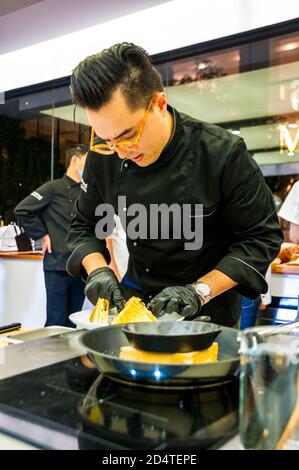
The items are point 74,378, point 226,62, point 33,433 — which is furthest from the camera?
point 226,62

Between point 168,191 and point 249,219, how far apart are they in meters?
0.25

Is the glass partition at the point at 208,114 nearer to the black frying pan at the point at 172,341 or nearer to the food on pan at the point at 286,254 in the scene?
the food on pan at the point at 286,254

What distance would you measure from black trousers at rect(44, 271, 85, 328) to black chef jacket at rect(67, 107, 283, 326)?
213cm

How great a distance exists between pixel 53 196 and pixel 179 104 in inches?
95.7

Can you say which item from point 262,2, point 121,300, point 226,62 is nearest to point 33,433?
point 121,300

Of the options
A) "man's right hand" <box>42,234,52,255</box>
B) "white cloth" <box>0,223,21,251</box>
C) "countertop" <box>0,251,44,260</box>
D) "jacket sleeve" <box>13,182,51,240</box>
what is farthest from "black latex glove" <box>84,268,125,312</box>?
"white cloth" <box>0,223,21,251</box>

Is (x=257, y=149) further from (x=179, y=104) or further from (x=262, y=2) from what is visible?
(x=262, y=2)

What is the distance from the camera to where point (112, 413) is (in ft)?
2.19

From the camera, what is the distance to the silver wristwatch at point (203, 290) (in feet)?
4.09

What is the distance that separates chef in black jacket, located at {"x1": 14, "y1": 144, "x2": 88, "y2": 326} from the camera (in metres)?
3.62

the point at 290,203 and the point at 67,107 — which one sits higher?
the point at 67,107

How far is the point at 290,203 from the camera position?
124 inches

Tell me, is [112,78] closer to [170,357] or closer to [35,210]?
[170,357]

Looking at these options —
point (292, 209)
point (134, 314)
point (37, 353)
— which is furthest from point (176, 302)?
point (292, 209)
